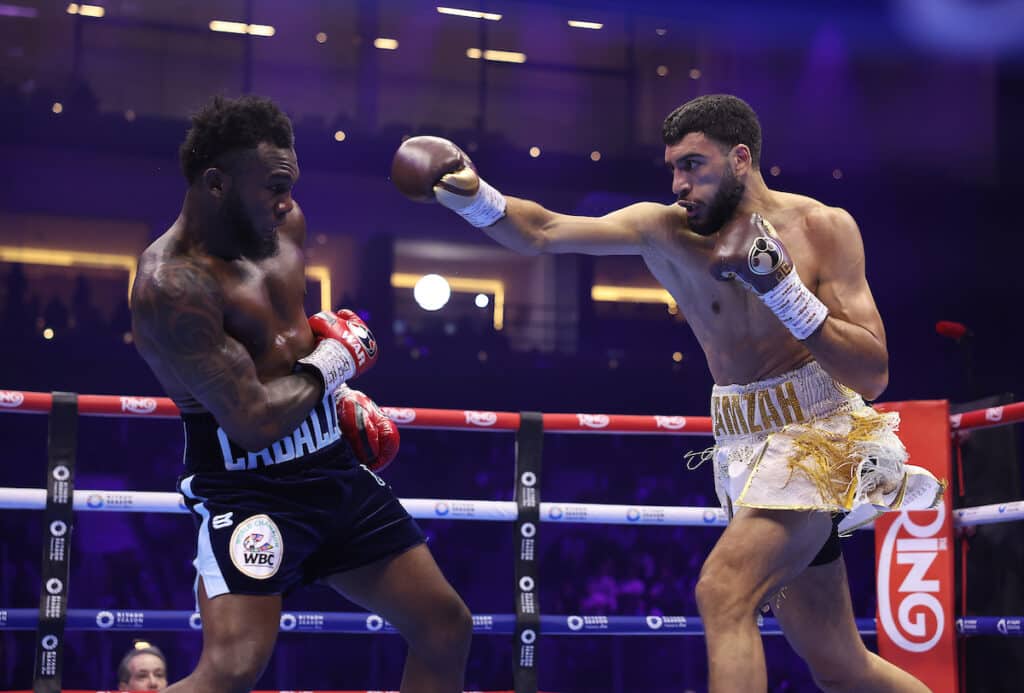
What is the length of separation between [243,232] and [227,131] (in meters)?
0.20

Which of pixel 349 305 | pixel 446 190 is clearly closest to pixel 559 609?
pixel 349 305

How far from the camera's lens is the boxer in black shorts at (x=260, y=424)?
2.13 meters

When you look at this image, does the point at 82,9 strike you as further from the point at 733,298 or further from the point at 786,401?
the point at 786,401

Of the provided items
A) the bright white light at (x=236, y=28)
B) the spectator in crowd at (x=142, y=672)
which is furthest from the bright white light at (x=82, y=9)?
the spectator in crowd at (x=142, y=672)

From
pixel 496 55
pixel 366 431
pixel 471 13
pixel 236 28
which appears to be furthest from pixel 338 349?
pixel 496 55

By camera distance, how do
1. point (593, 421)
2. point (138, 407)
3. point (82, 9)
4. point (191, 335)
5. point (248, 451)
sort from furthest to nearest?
1. point (82, 9)
2. point (593, 421)
3. point (138, 407)
4. point (248, 451)
5. point (191, 335)

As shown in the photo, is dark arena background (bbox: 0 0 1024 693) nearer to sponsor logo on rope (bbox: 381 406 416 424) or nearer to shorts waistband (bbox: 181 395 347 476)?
sponsor logo on rope (bbox: 381 406 416 424)

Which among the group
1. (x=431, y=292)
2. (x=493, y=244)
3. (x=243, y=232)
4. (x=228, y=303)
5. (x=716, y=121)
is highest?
(x=493, y=244)

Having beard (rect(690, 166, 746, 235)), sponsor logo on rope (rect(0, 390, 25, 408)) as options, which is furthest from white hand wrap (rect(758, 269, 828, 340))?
sponsor logo on rope (rect(0, 390, 25, 408))

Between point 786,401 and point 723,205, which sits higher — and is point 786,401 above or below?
below

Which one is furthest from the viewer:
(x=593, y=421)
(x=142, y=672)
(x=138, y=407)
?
(x=142, y=672)

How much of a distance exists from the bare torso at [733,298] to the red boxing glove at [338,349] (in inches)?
27.5

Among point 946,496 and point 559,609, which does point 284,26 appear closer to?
point 559,609

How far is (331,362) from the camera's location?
2.30m
